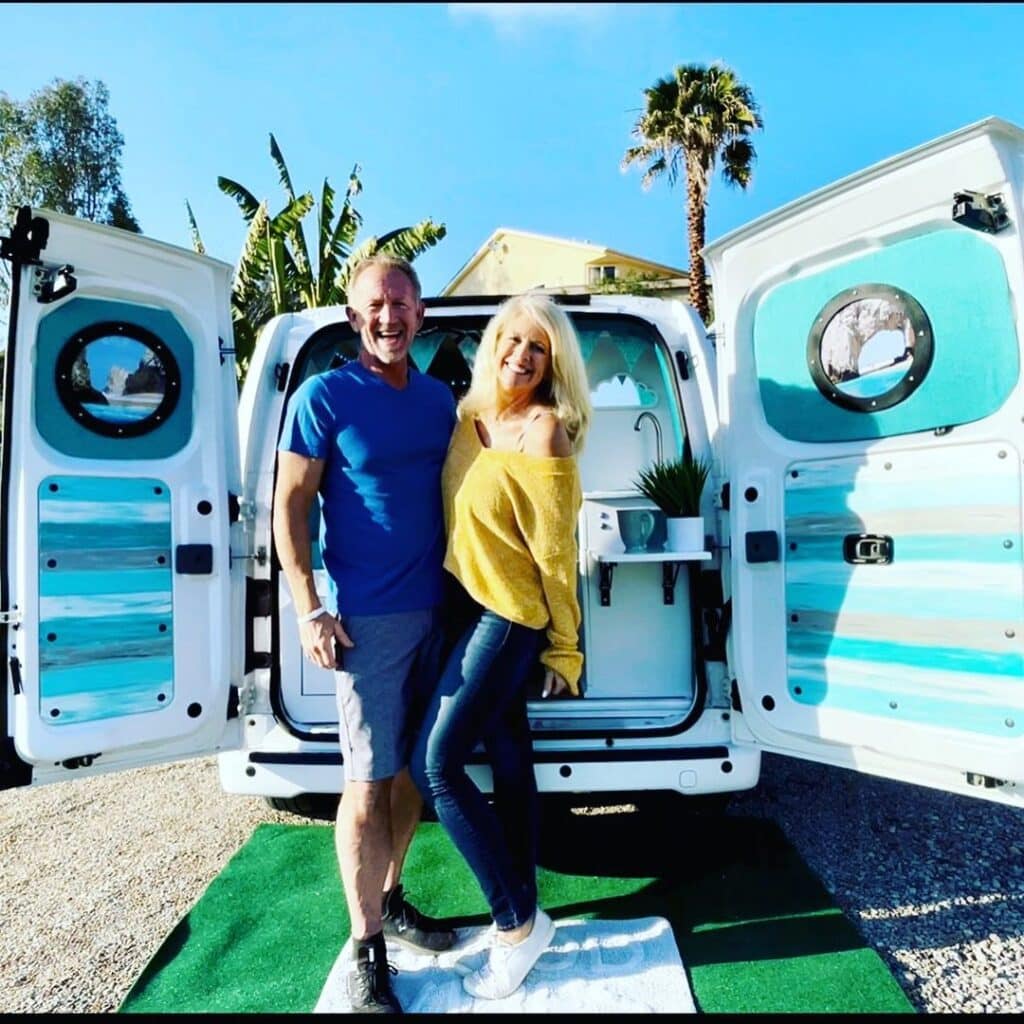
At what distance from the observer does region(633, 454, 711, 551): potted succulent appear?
2.37 meters

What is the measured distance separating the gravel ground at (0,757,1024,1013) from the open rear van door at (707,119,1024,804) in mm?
605

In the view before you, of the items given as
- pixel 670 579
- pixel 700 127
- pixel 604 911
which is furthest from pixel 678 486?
pixel 700 127

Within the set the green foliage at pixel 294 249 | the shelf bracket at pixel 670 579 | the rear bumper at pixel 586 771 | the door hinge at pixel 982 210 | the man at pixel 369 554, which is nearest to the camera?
the door hinge at pixel 982 210

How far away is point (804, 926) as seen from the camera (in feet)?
7.68

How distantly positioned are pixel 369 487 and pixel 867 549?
1.43 metres

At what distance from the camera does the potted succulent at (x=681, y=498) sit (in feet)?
7.77

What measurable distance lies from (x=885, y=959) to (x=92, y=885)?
2691 millimetres

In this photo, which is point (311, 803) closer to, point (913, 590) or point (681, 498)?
point (681, 498)

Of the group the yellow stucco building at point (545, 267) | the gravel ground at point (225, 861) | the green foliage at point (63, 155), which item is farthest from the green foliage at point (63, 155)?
the gravel ground at point (225, 861)

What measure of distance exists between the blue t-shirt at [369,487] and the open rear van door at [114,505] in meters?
0.61

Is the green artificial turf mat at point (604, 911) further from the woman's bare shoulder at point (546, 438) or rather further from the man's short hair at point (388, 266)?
the man's short hair at point (388, 266)

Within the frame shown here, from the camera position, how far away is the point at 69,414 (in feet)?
7.35

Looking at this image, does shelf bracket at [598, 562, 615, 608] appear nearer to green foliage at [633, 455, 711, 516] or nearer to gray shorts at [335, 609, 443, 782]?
green foliage at [633, 455, 711, 516]

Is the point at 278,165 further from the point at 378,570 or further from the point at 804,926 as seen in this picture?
the point at 804,926
